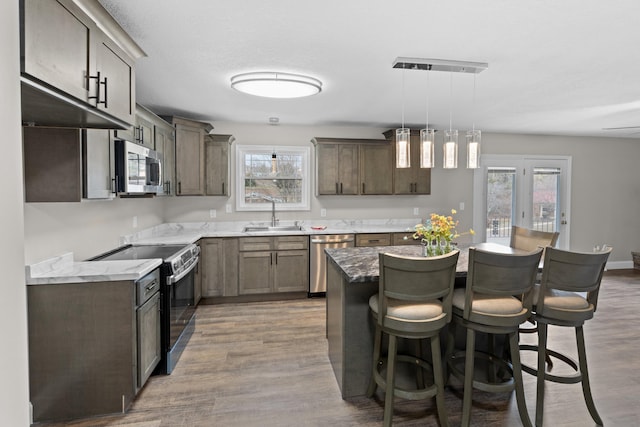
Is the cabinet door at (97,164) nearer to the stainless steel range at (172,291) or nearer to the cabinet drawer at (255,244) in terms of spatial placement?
the stainless steel range at (172,291)

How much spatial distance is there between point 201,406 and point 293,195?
3.33 m

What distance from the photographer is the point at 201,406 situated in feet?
7.48

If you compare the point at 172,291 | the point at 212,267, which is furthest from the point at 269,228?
the point at 172,291

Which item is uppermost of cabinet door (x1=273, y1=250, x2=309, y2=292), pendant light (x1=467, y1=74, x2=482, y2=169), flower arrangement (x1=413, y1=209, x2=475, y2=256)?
pendant light (x1=467, y1=74, x2=482, y2=169)

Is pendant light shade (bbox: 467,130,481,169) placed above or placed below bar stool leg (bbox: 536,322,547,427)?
above

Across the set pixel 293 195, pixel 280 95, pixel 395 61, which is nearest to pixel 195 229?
pixel 293 195

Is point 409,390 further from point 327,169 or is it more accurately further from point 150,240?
point 327,169

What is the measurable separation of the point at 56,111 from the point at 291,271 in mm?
3200

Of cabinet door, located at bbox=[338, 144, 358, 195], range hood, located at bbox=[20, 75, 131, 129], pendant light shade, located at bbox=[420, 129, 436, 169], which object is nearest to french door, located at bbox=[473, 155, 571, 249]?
cabinet door, located at bbox=[338, 144, 358, 195]

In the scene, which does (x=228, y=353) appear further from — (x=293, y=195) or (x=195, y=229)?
(x=293, y=195)

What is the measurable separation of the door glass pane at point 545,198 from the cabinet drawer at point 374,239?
9.75 ft

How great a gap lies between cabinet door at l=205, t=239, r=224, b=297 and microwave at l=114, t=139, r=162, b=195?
1145 millimetres

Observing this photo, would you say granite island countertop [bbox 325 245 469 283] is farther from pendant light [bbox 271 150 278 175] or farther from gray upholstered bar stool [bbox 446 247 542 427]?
pendant light [bbox 271 150 278 175]

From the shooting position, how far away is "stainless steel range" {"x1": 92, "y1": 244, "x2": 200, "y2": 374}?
2678 millimetres
